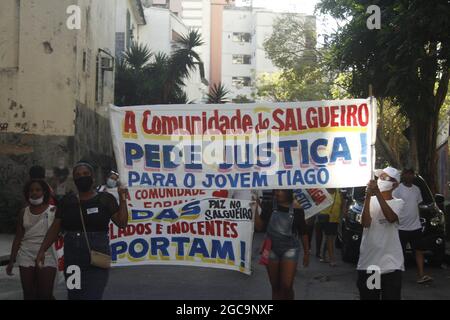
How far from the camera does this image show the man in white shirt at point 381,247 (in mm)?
6117

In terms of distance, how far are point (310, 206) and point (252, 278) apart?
4.61ft

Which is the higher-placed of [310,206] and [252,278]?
[310,206]

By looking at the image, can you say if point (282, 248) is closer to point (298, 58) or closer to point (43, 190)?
point (43, 190)

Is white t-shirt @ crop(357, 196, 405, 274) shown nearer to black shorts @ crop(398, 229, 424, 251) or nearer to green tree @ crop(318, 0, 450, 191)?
black shorts @ crop(398, 229, 424, 251)

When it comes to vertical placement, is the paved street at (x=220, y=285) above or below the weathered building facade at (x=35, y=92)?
below

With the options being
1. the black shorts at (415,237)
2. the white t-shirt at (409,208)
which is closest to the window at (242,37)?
the white t-shirt at (409,208)

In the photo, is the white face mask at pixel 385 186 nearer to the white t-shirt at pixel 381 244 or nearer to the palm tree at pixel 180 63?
the white t-shirt at pixel 381 244

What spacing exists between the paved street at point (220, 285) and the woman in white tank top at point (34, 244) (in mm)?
2104

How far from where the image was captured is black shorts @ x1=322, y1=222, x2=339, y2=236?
1255cm

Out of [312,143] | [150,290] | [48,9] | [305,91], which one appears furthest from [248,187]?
[305,91]

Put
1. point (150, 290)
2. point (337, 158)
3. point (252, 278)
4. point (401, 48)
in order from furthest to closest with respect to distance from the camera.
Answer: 1. point (401, 48)
2. point (252, 278)
3. point (150, 290)
4. point (337, 158)

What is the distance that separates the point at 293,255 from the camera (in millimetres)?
6766

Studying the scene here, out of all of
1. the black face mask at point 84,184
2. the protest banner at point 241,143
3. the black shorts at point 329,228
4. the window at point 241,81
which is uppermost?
the window at point 241,81
